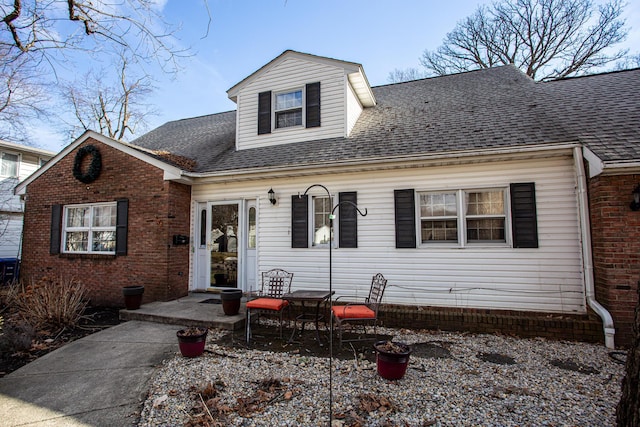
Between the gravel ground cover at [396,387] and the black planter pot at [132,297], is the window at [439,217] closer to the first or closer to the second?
the gravel ground cover at [396,387]

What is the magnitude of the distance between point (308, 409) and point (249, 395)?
721mm

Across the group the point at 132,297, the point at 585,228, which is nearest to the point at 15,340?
the point at 132,297

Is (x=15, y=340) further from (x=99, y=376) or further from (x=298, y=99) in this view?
(x=298, y=99)

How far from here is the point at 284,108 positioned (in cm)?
796

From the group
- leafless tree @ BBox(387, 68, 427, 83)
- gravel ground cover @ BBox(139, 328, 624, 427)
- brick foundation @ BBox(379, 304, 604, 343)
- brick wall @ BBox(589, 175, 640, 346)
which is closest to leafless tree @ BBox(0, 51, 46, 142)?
gravel ground cover @ BBox(139, 328, 624, 427)

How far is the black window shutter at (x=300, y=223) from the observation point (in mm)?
6613

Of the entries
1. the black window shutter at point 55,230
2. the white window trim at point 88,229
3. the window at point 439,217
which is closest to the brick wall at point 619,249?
the window at point 439,217

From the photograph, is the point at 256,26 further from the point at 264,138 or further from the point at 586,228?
the point at 586,228

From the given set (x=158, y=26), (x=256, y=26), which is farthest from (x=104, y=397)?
(x=158, y=26)

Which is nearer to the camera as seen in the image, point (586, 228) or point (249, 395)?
point (249, 395)

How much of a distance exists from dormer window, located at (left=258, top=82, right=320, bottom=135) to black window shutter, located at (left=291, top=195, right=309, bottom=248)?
2.23 metres

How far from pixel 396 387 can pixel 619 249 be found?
4127 millimetres

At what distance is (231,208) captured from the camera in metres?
7.57

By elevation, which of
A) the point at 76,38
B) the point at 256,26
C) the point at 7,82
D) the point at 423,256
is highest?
the point at 7,82
